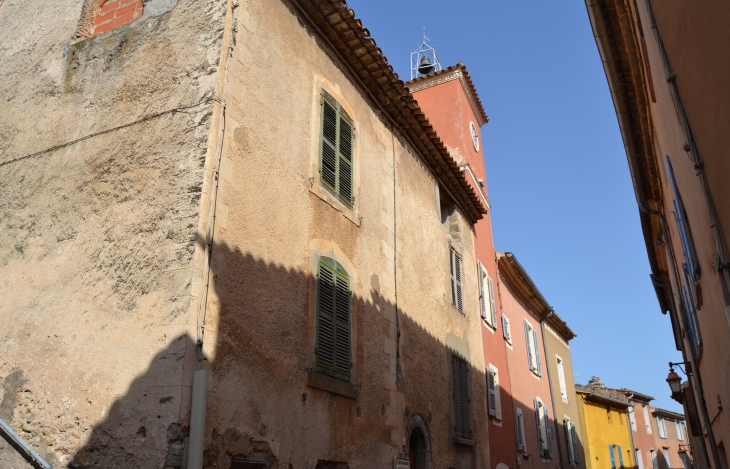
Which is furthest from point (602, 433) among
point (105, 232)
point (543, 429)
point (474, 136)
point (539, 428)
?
point (105, 232)

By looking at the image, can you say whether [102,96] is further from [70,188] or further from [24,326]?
[24,326]

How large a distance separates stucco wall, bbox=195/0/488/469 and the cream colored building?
0.10 feet

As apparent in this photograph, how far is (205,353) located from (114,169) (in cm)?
221

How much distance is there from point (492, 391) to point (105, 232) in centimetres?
983

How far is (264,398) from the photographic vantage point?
584 centimetres

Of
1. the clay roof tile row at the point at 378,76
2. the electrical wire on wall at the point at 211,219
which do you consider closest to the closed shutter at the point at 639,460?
the clay roof tile row at the point at 378,76

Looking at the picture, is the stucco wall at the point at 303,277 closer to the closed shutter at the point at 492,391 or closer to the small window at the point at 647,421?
the closed shutter at the point at 492,391

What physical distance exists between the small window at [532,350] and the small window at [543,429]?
974mm

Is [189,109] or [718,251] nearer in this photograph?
[718,251]

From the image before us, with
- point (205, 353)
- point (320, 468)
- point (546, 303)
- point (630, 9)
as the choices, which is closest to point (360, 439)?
point (320, 468)

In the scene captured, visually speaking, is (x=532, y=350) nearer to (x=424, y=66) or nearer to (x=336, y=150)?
(x=424, y=66)

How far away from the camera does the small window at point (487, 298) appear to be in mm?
14203

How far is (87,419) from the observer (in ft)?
17.0

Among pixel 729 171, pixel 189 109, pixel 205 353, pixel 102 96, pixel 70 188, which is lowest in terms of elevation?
pixel 205 353
